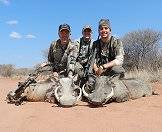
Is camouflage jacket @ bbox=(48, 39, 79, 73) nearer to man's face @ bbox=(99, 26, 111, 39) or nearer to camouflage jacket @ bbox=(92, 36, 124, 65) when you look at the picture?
camouflage jacket @ bbox=(92, 36, 124, 65)

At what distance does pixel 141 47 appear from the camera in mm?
25469

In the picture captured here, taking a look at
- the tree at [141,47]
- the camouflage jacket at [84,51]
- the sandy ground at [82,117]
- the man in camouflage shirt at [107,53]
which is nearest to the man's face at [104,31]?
the man in camouflage shirt at [107,53]

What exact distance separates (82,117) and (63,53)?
2.74 m

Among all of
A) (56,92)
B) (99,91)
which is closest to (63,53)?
(56,92)

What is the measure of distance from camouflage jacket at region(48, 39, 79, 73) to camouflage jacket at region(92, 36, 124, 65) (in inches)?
16.9

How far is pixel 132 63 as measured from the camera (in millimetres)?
21969

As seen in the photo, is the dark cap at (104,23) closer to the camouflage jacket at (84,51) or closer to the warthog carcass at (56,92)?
the camouflage jacket at (84,51)

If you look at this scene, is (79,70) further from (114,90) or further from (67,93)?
(67,93)

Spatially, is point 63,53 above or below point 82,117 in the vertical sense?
above

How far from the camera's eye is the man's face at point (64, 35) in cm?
846

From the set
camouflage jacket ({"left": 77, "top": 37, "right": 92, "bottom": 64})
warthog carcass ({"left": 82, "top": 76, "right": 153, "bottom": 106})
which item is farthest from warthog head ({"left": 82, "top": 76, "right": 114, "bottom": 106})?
camouflage jacket ({"left": 77, "top": 37, "right": 92, "bottom": 64})

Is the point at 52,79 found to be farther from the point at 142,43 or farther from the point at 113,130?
the point at 142,43

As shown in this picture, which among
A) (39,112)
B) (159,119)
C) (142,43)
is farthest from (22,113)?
(142,43)

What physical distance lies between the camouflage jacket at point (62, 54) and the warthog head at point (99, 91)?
0.79m
